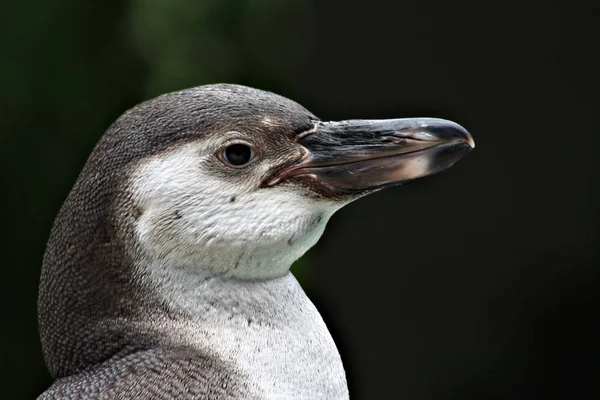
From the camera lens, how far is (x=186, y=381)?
280 cm

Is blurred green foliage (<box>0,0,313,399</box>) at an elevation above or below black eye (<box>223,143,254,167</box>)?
below

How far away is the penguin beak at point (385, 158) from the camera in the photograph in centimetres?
298

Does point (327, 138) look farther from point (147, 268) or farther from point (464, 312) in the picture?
point (464, 312)

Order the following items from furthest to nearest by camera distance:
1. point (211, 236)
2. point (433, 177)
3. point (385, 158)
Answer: point (433, 177)
point (385, 158)
point (211, 236)

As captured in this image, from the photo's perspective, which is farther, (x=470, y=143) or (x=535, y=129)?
(x=535, y=129)

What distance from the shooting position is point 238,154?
9.71ft

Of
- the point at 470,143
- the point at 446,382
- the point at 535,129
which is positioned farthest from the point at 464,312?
the point at 470,143

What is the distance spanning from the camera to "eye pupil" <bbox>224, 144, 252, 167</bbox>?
9.66 feet

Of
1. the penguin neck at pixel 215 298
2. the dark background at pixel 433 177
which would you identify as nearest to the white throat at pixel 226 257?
the penguin neck at pixel 215 298

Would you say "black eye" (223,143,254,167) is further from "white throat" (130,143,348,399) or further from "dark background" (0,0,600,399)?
"dark background" (0,0,600,399)

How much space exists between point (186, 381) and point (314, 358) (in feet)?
1.24

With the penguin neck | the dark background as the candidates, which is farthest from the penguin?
the dark background

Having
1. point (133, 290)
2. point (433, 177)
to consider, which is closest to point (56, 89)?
point (433, 177)

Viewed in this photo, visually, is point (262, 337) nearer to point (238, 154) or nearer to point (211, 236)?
point (211, 236)
